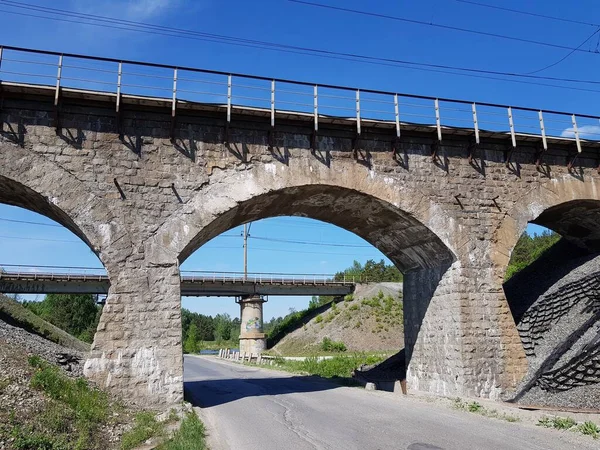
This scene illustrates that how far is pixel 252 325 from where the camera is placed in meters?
43.9

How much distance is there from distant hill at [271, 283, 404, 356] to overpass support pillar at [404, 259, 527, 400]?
981 inches

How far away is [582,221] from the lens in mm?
17172

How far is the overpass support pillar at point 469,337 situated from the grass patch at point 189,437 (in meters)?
7.55

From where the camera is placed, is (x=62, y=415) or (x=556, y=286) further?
(x=556, y=286)

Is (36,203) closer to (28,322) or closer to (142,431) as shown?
(142,431)

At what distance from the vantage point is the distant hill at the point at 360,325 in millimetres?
41281

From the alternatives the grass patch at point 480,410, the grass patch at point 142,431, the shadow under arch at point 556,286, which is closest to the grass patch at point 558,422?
the grass patch at point 480,410

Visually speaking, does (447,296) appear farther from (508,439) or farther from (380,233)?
(508,439)

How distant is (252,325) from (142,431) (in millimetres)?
35712

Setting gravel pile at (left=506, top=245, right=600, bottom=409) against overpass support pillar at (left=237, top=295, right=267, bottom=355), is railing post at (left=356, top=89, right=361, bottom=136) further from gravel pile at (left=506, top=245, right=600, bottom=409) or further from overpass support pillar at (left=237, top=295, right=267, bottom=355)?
overpass support pillar at (left=237, top=295, right=267, bottom=355)

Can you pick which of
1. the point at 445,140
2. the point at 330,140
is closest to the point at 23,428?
the point at 330,140

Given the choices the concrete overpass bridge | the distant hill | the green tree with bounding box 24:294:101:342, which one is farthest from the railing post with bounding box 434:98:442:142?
the green tree with bounding box 24:294:101:342

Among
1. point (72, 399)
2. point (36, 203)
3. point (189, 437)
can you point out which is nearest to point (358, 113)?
point (36, 203)

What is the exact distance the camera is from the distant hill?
4128 cm
